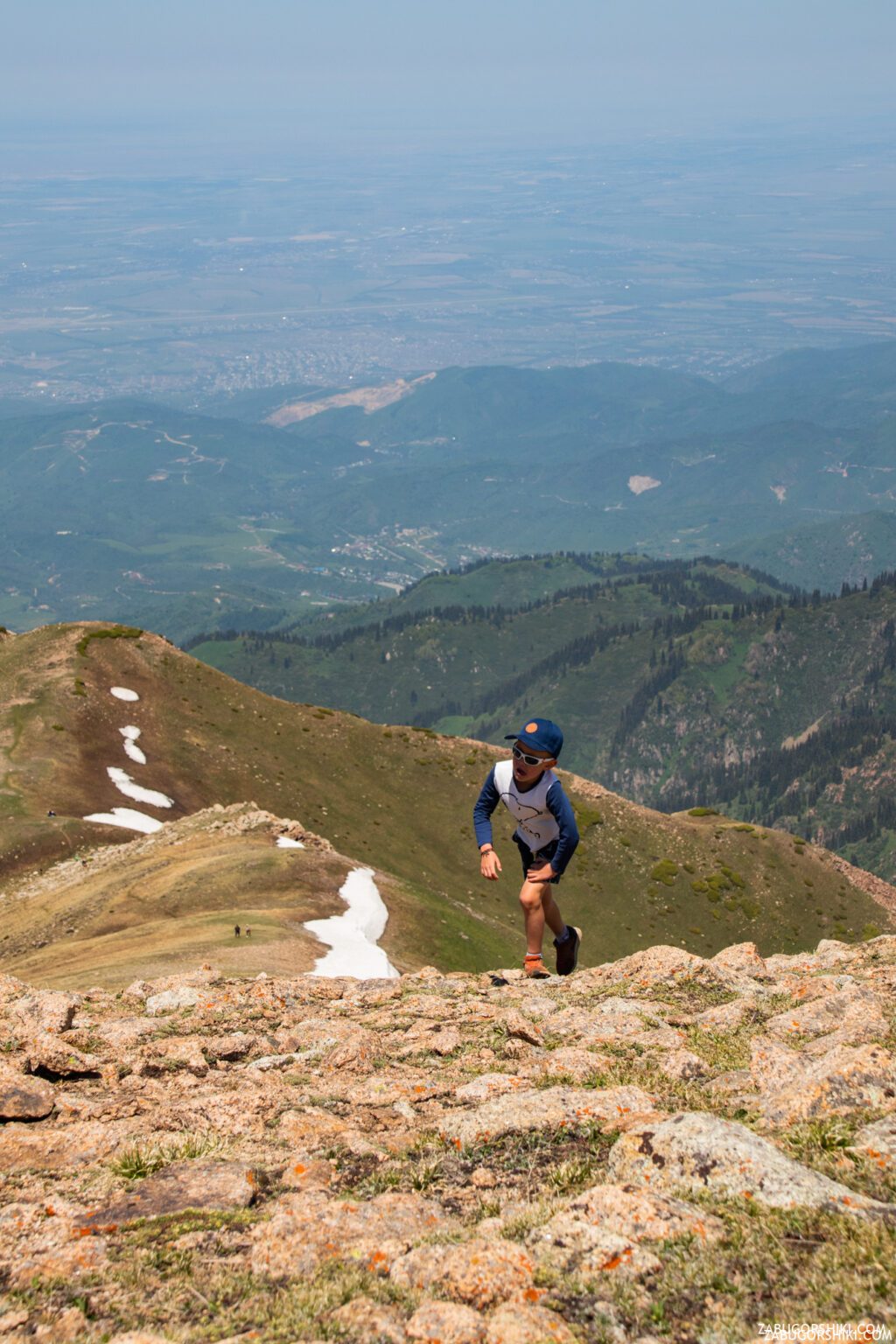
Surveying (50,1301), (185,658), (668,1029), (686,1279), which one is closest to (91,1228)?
(50,1301)

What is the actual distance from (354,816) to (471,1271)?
87378 mm

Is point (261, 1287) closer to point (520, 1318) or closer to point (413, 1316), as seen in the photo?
point (413, 1316)

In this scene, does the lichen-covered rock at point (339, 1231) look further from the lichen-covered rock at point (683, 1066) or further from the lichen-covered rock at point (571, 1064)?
the lichen-covered rock at point (683, 1066)

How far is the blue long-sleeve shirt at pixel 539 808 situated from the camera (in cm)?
2169

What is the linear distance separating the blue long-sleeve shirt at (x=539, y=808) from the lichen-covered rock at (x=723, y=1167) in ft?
31.1

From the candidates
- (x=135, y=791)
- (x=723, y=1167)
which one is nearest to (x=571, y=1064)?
(x=723, y=1167)

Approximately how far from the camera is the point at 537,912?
75.0ft

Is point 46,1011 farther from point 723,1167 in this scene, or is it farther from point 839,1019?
point 839,1019

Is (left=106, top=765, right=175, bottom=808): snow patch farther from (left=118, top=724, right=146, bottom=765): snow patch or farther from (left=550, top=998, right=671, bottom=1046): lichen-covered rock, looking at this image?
(left=550, top=998, right=671, bottom=1046): lichen-covered rock

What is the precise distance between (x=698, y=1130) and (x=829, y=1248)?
2469mm

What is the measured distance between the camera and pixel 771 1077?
14547mm

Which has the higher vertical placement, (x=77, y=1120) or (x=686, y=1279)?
(x=686, y=1279)

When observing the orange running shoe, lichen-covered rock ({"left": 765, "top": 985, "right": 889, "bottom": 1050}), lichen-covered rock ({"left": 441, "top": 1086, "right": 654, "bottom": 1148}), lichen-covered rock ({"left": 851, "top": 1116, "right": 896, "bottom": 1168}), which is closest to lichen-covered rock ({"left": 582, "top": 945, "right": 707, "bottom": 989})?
the orange running shoe

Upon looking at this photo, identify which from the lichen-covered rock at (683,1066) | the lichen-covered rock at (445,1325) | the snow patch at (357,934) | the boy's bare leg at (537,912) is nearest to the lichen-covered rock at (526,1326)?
the lichen-covered rock at (445,1325)
